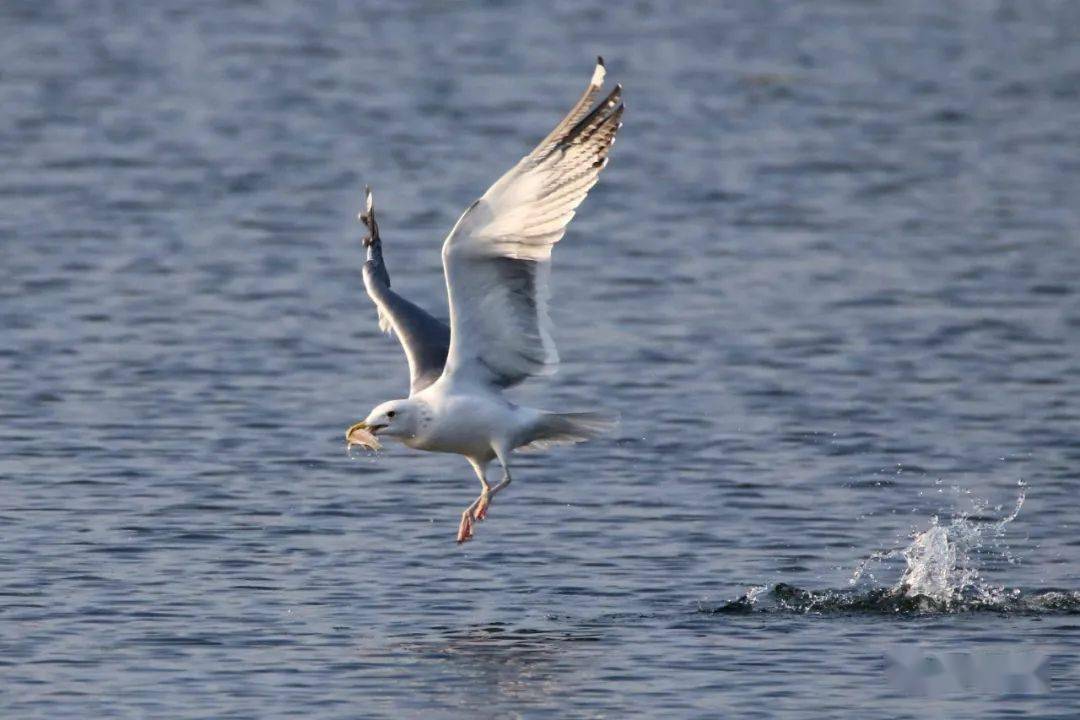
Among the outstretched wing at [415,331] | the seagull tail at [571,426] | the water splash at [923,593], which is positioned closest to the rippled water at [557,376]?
the water splash at [923,593]

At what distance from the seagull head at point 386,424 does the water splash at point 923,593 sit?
5.20 feet

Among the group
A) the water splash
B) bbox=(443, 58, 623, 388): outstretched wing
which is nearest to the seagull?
bbox=(443, 58, 623, 388): outstretched wing

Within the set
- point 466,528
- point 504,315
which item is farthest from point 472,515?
point 504,315

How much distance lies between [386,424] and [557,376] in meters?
4.83

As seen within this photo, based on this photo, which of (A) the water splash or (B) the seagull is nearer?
(B) the seagull

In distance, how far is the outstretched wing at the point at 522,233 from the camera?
10734 millimetres

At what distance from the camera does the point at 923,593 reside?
11375 mm

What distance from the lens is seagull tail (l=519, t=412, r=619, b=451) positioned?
11.2 meters

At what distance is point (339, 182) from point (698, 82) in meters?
6.16

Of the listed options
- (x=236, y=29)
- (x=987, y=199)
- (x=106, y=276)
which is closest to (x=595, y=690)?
(x=106, y=276)

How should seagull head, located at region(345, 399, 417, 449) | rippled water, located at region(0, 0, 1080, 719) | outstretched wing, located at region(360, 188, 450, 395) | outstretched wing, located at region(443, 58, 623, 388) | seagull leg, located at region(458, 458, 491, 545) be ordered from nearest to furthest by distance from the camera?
1. rippled water, located at region(0, 0, 1080, 719)
2. outstretched wing, located at region(443, 58, 623, 388)
3. seagull head, located at region(345, 399, 417, 449)
4. seagull leg, located at region(458, 458, 491, 545)
5. outstretched wing, located at region(360, 188, 450, 395)

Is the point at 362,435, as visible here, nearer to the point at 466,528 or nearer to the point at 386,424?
the point at 386,424

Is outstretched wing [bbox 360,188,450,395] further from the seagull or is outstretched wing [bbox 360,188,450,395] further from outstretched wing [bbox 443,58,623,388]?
outstretched wing [bbox 443,58,623,388]

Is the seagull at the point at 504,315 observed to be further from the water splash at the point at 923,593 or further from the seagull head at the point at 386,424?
the water splash at the point at 923,593
